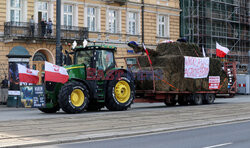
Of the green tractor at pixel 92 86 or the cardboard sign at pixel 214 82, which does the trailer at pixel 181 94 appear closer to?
the cardboard sign at pixel 214 82

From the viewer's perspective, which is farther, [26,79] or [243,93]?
[243,93]

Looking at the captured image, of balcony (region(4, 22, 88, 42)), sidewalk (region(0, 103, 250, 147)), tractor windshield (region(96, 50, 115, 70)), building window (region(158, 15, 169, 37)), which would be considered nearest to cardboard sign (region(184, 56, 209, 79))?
tractor windshield (region(96, 50, 115, 70))

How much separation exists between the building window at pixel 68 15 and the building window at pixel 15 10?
403 centimetres

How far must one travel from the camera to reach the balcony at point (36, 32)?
1235 inches

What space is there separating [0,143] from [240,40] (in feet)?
168

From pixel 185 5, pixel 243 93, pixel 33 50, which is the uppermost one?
pixel 185 5

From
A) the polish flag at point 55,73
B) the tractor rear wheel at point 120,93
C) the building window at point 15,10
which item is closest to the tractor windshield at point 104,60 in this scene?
the tractor rear wheel at point 120,93

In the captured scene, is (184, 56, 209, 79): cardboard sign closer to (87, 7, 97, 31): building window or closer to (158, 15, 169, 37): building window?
(87, 7, 97, 31): building window

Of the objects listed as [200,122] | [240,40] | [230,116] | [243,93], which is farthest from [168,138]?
[240,40]

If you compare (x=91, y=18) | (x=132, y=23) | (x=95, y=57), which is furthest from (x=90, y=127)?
(x=132, y=23)

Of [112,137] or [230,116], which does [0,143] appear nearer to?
[112,137]

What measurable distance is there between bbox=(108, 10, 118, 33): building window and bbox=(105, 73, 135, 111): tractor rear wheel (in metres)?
19.3

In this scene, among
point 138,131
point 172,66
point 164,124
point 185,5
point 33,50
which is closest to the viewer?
point 138,131

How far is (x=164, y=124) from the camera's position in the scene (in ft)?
45.3
